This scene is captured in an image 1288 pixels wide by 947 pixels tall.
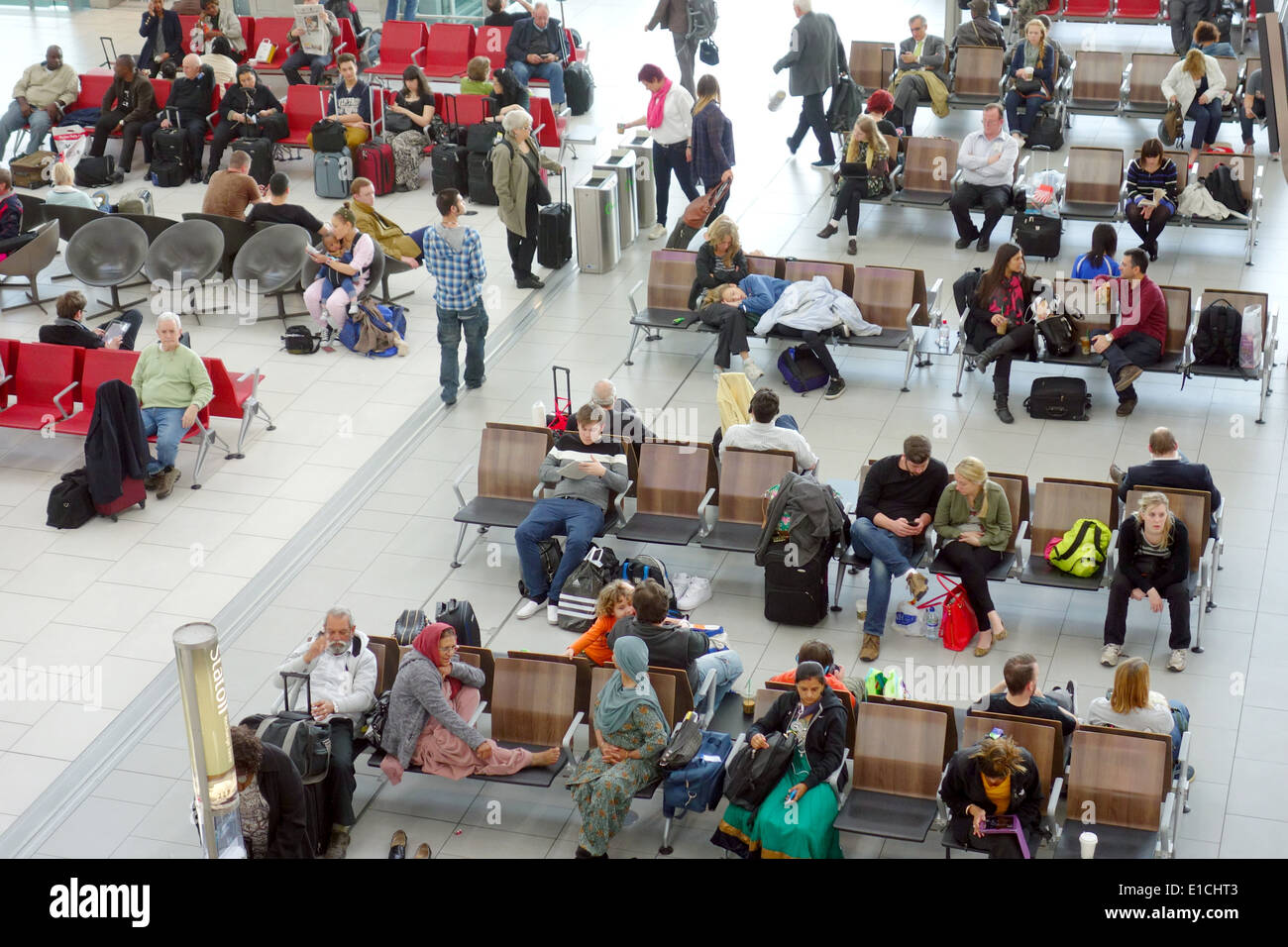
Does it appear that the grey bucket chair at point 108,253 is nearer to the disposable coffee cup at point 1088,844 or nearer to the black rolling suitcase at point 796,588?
the black rolling suitcase at point 796,588

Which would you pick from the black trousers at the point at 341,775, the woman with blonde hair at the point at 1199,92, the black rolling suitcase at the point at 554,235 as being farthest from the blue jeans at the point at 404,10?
the black trousers at the point at 341,775

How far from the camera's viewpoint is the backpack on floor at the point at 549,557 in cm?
984

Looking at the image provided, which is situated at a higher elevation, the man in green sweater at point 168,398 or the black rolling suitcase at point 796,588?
the man in green sweater at point 168,398

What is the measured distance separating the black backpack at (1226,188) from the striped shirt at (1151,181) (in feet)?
1.14

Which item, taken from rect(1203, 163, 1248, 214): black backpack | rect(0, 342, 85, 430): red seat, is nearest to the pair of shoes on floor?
rect(0, 342, 85, 430): red seat

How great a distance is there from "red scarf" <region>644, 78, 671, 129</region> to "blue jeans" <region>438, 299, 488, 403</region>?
3680 mm

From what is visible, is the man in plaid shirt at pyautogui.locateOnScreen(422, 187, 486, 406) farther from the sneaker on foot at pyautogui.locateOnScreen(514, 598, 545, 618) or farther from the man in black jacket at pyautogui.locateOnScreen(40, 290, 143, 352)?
the sneaker on foot at pyautogui.locateOnScreen(514, 598, 545, 618)

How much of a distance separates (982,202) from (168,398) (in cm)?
732

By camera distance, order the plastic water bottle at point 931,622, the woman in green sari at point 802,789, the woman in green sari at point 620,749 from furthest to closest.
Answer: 1. the plastic water bottle at point 931,622
2. the woman in green sari at point 620,749
3. the woman in green sari at point 802,789

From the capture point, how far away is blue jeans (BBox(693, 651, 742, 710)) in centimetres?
838

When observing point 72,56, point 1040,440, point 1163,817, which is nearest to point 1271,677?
point 1163,817

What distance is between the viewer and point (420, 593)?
32.8 feet

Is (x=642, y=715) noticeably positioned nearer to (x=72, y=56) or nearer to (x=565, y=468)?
(x=565, y=468)

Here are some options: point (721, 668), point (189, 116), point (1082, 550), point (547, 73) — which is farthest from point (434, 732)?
point (547, 73)
